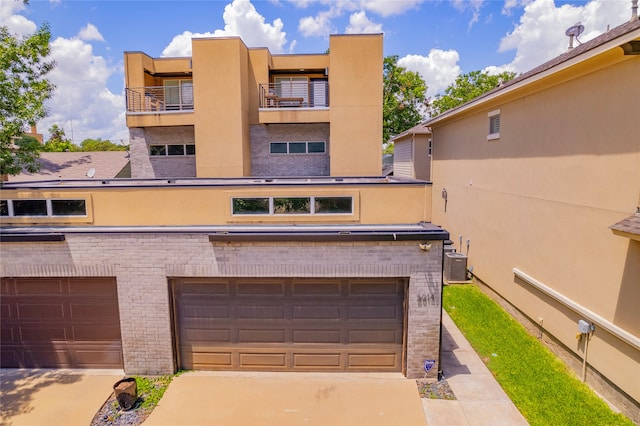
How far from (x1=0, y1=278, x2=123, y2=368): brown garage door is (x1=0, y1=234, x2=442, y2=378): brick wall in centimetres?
37

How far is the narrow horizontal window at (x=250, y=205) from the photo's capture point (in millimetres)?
8391

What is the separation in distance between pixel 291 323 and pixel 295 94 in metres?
12.0

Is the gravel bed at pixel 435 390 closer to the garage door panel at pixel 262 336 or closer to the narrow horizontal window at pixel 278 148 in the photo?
the garage door panel at pixel 262 336

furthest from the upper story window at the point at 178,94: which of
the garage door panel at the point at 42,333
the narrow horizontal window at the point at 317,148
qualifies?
the garage door panel at the point at 42,333

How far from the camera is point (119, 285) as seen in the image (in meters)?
8.29

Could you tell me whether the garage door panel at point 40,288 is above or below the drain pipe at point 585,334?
above

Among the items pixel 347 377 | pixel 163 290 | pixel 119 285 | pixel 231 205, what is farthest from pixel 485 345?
pixel 119 285

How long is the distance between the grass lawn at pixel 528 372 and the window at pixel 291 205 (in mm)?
5095

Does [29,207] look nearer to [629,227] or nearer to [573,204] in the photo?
[629,227]

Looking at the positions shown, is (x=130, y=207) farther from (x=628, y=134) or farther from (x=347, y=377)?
(x=628, y=134)

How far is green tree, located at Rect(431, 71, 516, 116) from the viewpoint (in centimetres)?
3962

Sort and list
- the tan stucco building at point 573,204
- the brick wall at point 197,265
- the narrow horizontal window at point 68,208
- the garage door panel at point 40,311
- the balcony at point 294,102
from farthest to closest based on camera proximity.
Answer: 1. the balcony at point 294,102
2. the garage door panel at point 40,311
3. the narrow horizontal window at point 68,208
4. the brick wall at point 197,265
5. the tan stucco building at point 573,204

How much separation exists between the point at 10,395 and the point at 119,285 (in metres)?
3.08

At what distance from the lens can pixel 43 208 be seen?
8.55 meters
